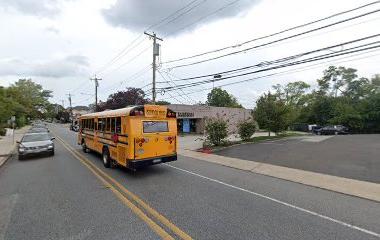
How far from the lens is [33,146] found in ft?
53.0

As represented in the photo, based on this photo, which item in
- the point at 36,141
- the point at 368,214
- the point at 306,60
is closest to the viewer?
the point at 368,214

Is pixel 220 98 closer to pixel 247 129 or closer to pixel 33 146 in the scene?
pixel 247 129

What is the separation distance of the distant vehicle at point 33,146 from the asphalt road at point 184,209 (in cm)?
565

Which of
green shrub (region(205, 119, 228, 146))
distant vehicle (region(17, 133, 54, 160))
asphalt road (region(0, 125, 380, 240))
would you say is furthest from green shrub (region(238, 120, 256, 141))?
distant vehicle (region(17, 133, 54, 160))

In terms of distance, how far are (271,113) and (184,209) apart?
21088 mm

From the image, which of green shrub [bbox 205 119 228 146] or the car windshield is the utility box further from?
the car windshield

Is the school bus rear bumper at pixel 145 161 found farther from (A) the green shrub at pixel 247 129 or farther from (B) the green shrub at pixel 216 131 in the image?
(A) the green shrub at pixel 247 129

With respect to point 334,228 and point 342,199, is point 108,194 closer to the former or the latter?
point 334,228

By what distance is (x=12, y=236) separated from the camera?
17.4 feet

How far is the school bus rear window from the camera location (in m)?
10.9

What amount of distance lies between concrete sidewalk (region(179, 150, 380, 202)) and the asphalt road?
573mm

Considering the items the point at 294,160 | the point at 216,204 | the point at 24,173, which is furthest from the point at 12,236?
the point at 294,160

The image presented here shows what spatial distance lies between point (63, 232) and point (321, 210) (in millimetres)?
5724

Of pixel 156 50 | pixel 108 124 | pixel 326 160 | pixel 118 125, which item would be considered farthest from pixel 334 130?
pixel 118 125
